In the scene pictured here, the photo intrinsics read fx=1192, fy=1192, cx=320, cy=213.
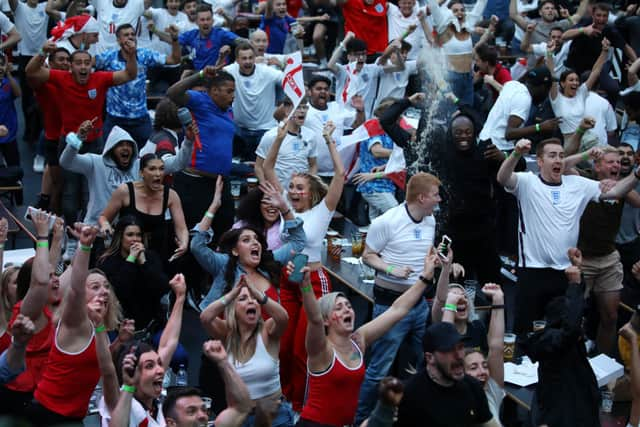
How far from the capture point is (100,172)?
925 cm

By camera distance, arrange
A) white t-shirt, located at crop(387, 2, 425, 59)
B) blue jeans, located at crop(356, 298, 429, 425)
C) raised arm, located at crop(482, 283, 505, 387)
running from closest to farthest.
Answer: raised arm, located at crop(482, 283, 505, 387)
blue jeans, located at crop(356, 298, 429, 425)
white t-shirt, located at crop(387, 2, 425, 59)

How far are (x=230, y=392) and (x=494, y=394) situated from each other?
1655mm

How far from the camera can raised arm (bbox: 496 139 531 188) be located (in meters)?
8.27

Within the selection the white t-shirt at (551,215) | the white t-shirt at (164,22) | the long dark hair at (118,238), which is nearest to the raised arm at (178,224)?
the long dark hair at (118,238)

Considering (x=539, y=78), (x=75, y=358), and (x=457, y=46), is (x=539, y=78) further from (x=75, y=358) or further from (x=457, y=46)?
(x=75, y=358)

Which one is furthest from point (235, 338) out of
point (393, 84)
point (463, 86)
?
point (393, 84)

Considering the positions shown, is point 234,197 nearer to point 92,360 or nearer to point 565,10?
point 92,360

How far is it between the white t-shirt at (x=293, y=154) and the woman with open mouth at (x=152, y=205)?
1.57 m

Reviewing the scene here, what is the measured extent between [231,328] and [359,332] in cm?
75

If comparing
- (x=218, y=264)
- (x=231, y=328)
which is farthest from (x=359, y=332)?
(x=218, y=264)

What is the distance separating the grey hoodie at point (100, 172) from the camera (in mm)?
9195

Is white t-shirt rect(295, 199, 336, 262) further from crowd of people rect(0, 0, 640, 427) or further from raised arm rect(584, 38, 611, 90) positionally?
raised arm rect(584, 38, 611, 90)

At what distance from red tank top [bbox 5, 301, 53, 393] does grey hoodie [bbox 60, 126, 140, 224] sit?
2542 millimetres

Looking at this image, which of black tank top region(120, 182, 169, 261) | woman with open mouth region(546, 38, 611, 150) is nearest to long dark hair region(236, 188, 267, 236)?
black tank top region(120, 182, 169, 261)
